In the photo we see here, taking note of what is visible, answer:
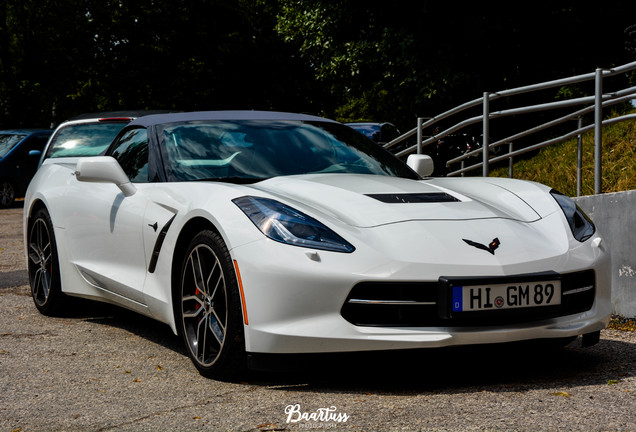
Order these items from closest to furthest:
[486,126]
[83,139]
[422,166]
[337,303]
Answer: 1. [337,303]
2. [422,166]
3. [486,126]
4. [83,139]

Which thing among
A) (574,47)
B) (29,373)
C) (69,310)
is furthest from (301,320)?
(574,47)

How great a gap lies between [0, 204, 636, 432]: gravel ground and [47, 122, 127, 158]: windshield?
598cm

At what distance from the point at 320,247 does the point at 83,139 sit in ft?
26.2

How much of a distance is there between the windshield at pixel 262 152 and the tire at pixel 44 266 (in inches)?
59.2

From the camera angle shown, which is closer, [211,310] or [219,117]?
[211,310]

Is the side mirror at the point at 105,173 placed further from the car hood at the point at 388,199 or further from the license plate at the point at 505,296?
the license plate at the point at 505,296

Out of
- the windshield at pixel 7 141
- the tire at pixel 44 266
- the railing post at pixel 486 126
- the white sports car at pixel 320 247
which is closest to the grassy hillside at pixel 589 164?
the railing post at pixel 486 126

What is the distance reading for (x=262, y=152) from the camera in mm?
5078

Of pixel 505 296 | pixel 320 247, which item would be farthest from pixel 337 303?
pixel 505 296

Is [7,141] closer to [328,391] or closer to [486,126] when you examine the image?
[486,126]

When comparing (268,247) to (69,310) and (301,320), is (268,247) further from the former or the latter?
(69,310)

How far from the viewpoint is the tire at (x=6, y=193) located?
20.5 m

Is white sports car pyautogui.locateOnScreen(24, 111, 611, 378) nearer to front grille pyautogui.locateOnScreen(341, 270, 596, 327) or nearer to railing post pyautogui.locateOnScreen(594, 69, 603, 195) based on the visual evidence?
front grille pyautogui.locateOnScreen(341, 270, 596, 327)

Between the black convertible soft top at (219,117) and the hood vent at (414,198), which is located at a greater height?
the black convertible soft top at (219,117)
